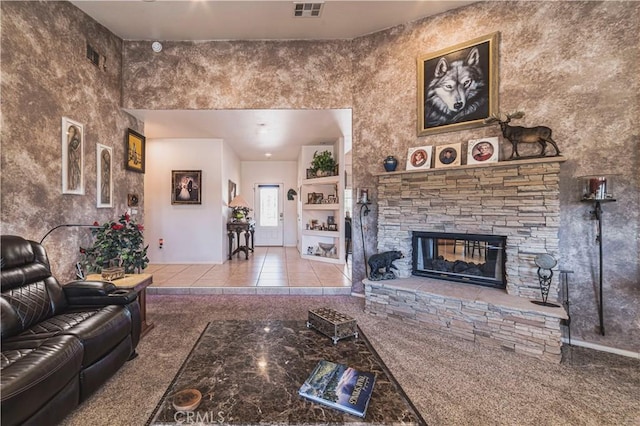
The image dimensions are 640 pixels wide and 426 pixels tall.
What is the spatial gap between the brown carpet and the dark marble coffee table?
57 centimetres

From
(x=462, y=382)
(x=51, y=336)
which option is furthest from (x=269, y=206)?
(x=462, y=382)

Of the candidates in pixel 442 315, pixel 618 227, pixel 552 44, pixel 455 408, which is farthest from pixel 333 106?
pixel 455 408

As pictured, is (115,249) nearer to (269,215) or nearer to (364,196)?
(364,196)

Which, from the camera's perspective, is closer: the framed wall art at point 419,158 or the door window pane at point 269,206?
the framed wall art at point 419,158

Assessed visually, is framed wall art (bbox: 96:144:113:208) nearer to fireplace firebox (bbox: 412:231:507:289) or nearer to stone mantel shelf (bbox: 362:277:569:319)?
stone mantel shelf (bbox: 362:277:569:319)

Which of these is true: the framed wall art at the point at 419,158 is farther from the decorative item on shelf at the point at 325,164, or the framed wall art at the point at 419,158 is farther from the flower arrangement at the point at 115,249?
the flower arrangement at the point at 115,249

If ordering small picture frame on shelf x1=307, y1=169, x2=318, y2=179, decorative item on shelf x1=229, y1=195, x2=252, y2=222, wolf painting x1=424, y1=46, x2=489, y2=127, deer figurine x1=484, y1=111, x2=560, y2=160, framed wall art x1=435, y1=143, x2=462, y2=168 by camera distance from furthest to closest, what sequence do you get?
decorative item on shelf x1=229, y1=195, x2=252, y2=222, small picture frame on shelf x1=307, y1=169, x2=318, y2=179, framed wall art x1=435, y1=143, x2=462, y2=168, wolf painting x1=424, y1=46, x2=489, y2=127, deer figurine x1=484, y1=111, x2=560, y2=160

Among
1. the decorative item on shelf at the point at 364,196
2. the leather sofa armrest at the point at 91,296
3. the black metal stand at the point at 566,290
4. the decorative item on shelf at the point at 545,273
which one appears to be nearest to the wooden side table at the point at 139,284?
the leather sofa armrest at the point at 91,296

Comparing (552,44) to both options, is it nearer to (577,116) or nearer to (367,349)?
(577,116)

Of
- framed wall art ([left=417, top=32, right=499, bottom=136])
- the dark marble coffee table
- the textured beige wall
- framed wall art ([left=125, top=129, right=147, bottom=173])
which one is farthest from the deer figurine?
framed wall art ([left=125, top=129, right=147, bottom=173])

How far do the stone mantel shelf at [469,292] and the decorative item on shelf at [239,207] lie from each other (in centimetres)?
388

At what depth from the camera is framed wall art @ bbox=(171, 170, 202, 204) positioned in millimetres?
5422

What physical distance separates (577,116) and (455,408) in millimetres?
2828

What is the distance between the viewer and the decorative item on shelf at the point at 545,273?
7.95 feet
